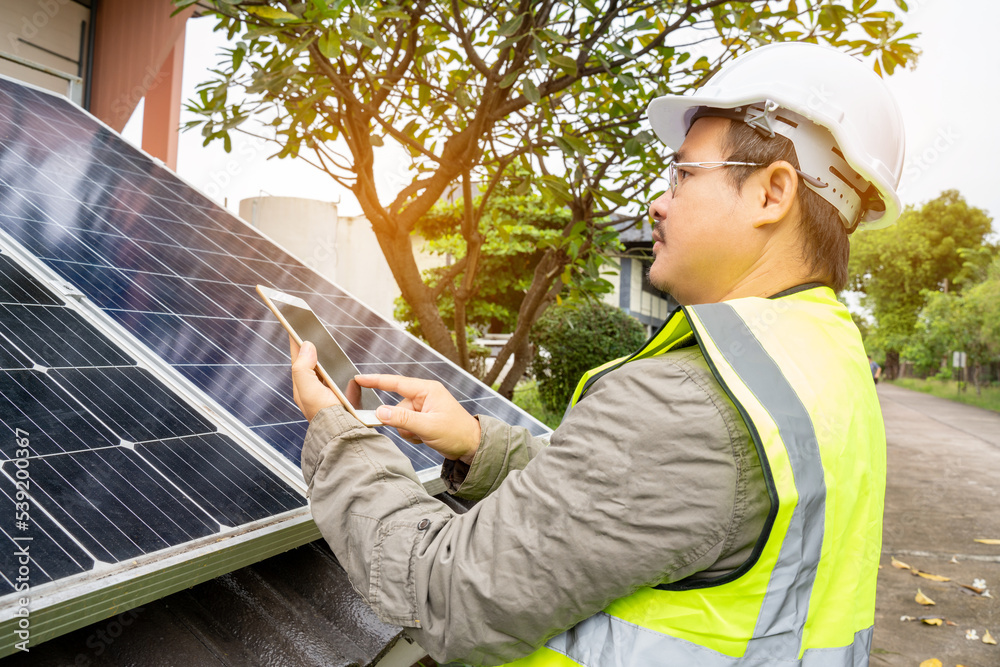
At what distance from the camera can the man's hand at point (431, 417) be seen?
1598 mm

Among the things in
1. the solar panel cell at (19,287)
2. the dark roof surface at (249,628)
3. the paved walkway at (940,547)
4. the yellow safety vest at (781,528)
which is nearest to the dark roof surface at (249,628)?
the dark roof surface at (249,628)

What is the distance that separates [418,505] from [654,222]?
0.90 metres

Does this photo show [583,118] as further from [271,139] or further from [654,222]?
[654,222]

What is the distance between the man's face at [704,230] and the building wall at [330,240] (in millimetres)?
13172

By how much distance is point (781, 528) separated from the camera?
1132mm

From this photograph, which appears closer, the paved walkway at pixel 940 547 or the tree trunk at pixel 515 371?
the paved walkway at pixel 940 547

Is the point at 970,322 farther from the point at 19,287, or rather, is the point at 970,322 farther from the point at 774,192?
the point at 19,287

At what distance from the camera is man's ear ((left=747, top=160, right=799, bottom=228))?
1437 millimetres

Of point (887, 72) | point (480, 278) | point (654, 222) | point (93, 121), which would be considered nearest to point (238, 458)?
point (654, 222)

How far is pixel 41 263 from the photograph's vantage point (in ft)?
7.06

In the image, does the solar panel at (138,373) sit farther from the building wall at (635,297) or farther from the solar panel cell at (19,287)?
the building wall at (635,297)

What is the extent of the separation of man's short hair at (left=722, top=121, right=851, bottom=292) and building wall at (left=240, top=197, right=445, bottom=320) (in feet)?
43.6

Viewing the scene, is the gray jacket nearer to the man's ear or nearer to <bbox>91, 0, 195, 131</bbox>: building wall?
the man's ear

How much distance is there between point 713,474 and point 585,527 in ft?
0.74
